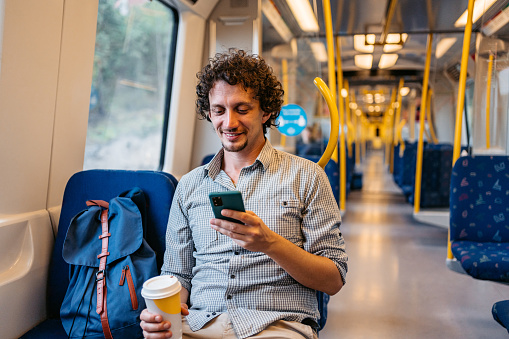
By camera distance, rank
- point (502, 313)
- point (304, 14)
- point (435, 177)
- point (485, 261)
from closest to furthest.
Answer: point (502, 313) → point (485, 261) → point (304, 14) → point (435, 177)

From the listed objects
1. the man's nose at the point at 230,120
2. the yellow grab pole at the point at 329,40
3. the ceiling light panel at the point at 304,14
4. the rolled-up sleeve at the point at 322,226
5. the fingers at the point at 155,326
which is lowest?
the fingers at the point at 155,326

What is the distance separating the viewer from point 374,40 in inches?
251

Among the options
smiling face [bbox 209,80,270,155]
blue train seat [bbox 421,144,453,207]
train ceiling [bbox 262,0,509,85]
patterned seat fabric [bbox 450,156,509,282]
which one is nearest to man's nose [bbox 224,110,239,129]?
smiling face [bbox 209,80,270,155]

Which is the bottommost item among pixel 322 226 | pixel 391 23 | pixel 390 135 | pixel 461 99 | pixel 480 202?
pixel 322 226

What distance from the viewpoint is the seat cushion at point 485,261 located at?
89.2 inches

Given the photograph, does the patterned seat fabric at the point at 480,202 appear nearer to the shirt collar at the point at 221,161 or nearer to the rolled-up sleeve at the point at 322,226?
the rolled-up sleeve at the point at 322,226

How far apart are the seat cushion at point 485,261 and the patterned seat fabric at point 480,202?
133 mm

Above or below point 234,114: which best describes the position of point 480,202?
below

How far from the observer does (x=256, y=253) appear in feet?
4.72

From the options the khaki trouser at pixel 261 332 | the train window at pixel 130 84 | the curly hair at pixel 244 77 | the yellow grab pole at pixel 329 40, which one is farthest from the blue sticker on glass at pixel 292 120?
the khaki trouser at pixel 261 332

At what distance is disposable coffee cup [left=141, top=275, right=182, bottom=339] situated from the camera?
1.09 metres

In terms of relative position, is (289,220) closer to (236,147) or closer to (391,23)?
(236,147)

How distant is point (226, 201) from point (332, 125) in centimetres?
118

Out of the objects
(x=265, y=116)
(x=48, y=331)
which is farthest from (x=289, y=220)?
(x=48, y=331)
